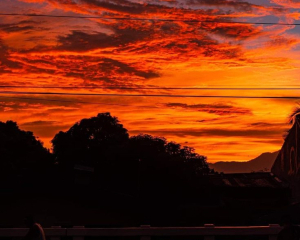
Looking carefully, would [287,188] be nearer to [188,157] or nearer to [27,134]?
[188,157]

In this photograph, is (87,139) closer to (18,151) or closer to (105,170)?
(18,151)

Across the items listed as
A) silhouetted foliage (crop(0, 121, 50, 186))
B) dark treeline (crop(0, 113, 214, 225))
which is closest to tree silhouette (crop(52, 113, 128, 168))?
dark treeline (crop(0, 113, 214, 225))

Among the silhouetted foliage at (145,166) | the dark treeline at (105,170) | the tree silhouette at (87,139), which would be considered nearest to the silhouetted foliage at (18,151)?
the dark treeline at (105,170)

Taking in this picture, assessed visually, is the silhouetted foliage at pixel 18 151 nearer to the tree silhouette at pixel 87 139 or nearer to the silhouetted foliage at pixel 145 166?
the tree silhouette at pixel 87 139

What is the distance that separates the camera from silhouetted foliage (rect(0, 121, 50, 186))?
69463 millimetres

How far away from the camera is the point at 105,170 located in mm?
54375

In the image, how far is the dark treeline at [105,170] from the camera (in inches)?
1467

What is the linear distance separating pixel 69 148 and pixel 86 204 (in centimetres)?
4389

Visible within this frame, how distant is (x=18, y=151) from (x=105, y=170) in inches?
1200

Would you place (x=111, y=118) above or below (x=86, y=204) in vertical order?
above

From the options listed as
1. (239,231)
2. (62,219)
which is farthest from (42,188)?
(239,231)

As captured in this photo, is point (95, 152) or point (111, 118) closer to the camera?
point (95, 152)

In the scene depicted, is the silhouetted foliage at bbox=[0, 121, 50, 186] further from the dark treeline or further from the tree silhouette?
the tree silhouette

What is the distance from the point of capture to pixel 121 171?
53469 mm
